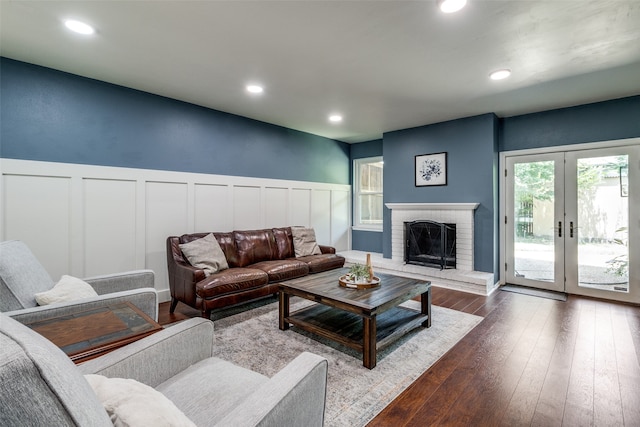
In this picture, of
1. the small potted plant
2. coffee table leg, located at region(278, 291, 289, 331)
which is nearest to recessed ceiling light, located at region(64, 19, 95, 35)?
coffee table leg, located at region(278, 291, 289, 331)

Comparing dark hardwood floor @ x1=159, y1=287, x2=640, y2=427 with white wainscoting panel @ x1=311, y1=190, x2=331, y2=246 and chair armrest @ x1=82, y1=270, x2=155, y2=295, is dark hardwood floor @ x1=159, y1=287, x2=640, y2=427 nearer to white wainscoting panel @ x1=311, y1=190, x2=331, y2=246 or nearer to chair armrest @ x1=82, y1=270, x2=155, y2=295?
chair armrest @ x1=82, y1=270, x2=155, y2=295

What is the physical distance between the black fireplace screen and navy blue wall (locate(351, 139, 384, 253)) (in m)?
1.08

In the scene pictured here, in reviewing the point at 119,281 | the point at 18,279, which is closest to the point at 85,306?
the point at 18,279

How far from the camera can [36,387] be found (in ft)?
1.61

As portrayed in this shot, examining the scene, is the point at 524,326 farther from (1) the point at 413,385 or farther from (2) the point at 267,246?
(2) the point at 267,246

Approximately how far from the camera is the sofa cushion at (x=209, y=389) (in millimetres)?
1175

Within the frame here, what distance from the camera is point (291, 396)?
3.45 feet

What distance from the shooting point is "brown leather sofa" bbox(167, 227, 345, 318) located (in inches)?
122

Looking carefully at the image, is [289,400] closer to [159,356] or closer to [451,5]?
[159,356]

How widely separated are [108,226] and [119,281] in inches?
50.6

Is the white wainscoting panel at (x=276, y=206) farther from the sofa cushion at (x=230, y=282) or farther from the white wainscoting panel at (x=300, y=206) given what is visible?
the sofa cushion at (x=230, y=282)

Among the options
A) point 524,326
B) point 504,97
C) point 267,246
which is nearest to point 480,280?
point 524,326

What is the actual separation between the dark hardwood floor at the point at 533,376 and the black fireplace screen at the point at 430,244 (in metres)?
1.43

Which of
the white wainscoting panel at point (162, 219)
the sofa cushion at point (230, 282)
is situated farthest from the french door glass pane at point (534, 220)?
the white wainscoting panel at point (162, 219)
